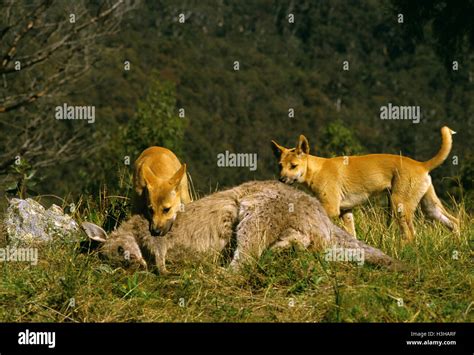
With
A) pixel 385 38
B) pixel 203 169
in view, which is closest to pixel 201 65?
pixel 385 38

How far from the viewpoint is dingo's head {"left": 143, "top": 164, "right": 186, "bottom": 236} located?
7.07m

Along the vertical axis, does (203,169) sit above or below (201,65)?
below

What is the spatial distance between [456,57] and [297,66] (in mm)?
41874

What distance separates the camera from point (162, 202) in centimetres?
721

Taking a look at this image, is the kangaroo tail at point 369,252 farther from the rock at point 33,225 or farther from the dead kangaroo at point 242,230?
the rock at point 33,225

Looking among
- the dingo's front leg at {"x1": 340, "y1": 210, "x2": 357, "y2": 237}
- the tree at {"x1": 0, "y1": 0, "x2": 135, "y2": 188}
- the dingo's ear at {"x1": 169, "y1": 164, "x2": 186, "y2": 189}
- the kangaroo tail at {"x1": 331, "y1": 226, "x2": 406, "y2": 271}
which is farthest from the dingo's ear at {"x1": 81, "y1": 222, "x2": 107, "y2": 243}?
the tree at {"x1": 0, "y1": 0, "x2": 135, "y2": 188}

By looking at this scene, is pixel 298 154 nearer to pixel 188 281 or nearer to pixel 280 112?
pixel 188 281

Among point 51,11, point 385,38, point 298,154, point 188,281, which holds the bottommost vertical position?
point 188,281

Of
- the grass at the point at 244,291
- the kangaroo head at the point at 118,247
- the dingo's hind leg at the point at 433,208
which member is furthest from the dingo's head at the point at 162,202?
the dingo's hind leg at the point at 433,208

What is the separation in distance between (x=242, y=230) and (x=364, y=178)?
343 cm

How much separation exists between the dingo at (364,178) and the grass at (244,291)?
2.70m

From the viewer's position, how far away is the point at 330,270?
21.1 ft

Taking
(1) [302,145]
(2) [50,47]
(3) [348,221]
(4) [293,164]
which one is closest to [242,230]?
(3) [348,221]

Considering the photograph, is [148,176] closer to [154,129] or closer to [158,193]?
[158,193]
